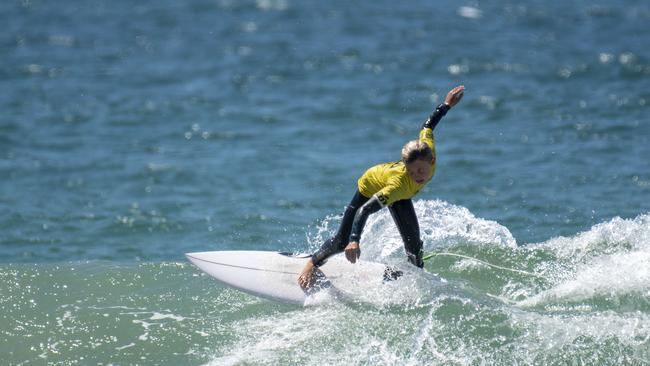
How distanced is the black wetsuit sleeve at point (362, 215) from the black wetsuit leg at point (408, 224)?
456 mm

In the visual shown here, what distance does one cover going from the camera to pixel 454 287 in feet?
30.3

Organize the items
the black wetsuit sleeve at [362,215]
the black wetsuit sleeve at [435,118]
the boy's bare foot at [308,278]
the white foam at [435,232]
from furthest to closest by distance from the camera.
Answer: the white foam at [435,232] → the boy's bare foot at [308,278] → the black wetsuit sleeve at [435,118] → the black wetsuit sleeve at [362,215]

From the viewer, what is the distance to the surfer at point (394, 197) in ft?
26.8

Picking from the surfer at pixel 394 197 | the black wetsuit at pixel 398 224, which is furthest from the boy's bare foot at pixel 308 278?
the black wetsuit at pixel 398 224

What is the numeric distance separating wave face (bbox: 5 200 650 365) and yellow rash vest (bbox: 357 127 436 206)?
2.79 ft

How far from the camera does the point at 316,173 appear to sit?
48.8ft

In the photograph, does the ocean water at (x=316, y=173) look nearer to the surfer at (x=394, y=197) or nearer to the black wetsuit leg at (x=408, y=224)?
the black wetsuit leg at (x=408, y=224)

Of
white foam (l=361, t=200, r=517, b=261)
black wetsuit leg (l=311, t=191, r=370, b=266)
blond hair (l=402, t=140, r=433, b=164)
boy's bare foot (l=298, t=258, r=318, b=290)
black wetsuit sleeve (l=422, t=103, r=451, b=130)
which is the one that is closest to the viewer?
blond hair (l=402, t=140, r=433, b=164)

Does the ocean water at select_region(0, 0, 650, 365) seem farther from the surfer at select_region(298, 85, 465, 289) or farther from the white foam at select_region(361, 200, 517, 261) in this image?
the surfer at select_region(298, 85, 465, 289)

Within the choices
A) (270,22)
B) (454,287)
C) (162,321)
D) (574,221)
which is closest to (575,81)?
(574,221)

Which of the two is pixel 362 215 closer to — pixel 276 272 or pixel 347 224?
pixel 347 224

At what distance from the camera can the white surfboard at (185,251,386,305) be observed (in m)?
9.11

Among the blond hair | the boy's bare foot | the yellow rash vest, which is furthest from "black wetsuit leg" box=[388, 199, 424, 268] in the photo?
the boy's bare foot

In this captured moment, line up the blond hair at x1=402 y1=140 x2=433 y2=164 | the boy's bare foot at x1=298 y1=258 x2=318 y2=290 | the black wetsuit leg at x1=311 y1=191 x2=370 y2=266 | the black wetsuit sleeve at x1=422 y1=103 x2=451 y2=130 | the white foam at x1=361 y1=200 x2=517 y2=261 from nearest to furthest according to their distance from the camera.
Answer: the blond hair at x1=402 y1=140 x2=433 y2=164 < the black wetsuit leg at x1=311 y1=191 x2=370 y2=266 < the black wetsuit sleeve at x1=422 y1=103 x2=451 y2=130 < the boy's bare foot at x1=298 y1=258 x2=318 y2=290 < the white foam at x1=361 y1=200 x2=517 y2=261
